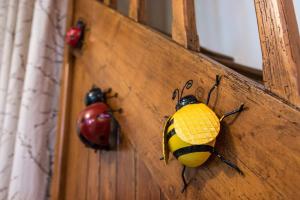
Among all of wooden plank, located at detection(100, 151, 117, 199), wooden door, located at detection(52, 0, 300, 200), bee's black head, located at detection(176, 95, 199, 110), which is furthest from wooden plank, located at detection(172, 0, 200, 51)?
wooden plank, located at detection(100, 151, 117, 199)

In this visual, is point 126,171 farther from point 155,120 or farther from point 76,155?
point 76,155

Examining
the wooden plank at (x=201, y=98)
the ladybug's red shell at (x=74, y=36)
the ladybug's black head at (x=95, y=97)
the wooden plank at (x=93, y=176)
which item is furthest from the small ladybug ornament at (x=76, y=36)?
the wooden plank at (x=93, y=176)

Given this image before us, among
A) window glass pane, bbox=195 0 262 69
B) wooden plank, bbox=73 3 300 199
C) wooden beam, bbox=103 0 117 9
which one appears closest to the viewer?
wooden plank, bbox=73 3 300 199

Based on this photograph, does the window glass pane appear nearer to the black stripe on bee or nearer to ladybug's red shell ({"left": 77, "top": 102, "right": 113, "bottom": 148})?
ladybug's red shell ({"left": 77, "top": 102, "right": 113, "bottom": 148})

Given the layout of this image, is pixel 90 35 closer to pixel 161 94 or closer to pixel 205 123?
pixel 161 94

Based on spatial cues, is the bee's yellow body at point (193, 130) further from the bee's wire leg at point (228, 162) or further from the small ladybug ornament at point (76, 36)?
the small ladybug ornament at point (76, 36)

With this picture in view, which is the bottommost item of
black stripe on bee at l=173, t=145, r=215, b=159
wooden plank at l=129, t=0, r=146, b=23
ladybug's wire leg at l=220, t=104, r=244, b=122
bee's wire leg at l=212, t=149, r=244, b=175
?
bee's wire leg at l=212, t=149, r=244, b=175

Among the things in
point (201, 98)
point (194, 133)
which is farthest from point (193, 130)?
point (201, 98)
